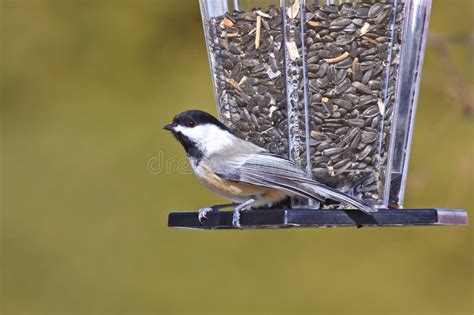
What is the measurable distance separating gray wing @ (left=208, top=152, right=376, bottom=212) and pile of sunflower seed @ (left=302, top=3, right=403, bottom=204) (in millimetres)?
162

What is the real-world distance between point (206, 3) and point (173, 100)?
1295 millimetres

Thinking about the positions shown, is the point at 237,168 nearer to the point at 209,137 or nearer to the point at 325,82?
the point at 209,137

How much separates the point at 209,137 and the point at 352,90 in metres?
0.54

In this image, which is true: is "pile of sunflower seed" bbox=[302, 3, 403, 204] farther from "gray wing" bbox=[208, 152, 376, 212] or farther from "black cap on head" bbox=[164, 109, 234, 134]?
"black cap on head" bbox=[164, 109, 234, 134]

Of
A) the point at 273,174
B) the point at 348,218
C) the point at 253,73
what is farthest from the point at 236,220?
the point at 253,73

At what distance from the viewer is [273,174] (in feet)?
7.73

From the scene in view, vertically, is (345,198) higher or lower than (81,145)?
→ higher

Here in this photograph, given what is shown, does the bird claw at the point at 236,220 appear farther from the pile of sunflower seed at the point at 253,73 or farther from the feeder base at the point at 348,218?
the pile of sunflower seed at the point at 253,73

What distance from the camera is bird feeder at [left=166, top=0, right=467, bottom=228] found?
2.44 meters

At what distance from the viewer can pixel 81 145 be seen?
13.1 ft

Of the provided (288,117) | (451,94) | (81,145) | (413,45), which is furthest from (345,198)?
(81,145)

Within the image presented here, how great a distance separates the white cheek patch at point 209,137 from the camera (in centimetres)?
251

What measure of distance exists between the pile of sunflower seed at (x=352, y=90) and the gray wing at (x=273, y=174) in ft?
0.53

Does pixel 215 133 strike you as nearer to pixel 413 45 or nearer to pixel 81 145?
pixel 413 45
